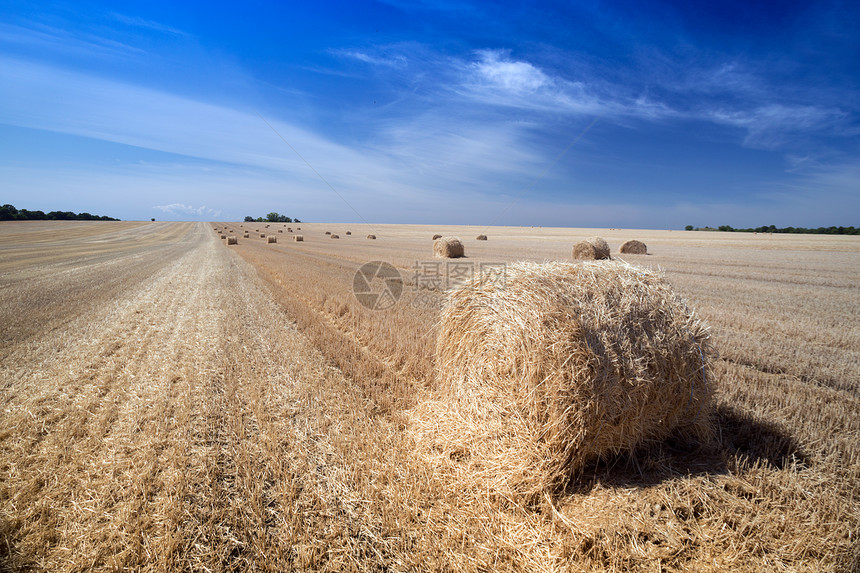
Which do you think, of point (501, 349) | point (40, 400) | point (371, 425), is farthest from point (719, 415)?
point (40, 400)

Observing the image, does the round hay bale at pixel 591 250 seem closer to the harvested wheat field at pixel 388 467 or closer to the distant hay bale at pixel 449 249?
the distant hay bale at pixel 449 249

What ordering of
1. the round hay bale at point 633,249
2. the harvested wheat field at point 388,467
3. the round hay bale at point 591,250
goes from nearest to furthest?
the harvested wheat field at point 388,467
the round hay bale at point 591,250
the round hay bale at point 633,249

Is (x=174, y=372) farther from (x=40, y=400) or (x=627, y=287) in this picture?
(x=627, y=287)

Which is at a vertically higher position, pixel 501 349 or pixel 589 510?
pixel 501 349

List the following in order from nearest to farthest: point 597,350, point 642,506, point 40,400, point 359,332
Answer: point 642,506 < point 597,350 < point 40,400 < point 359,332

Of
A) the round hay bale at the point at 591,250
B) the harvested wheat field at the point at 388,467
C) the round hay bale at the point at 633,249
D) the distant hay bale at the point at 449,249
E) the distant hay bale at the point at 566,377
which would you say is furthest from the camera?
the round hay bale at the point at 633,249

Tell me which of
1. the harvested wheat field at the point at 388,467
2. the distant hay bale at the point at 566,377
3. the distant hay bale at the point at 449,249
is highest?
the distant hay bale at the point at 449,249

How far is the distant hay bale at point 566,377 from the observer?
2852 millimetres

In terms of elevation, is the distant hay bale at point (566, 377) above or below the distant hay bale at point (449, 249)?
below

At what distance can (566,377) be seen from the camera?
2844mm

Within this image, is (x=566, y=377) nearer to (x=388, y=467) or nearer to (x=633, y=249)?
(x=388, y=467)

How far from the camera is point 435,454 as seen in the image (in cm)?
329

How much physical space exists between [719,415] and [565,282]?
2.31 m

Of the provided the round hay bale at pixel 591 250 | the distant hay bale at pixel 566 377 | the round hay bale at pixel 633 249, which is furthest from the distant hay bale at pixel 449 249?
the distant hay bale at pixel 566 377
